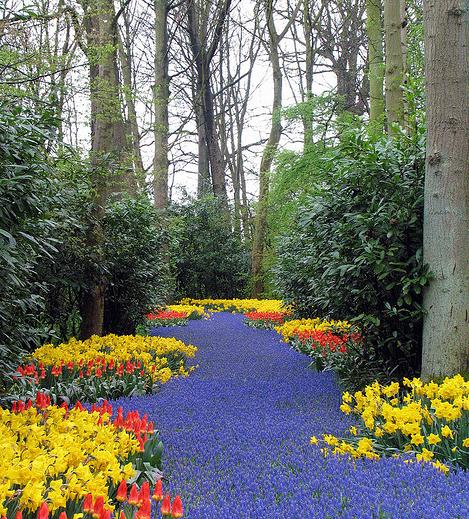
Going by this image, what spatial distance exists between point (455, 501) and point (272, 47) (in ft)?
55.1

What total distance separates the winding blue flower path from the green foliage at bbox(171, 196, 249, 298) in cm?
1339

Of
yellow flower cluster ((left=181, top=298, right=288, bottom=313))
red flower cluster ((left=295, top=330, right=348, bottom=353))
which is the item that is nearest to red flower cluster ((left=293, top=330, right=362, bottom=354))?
red flower cluster ((left=295, top=330, right=348, bottom=353))

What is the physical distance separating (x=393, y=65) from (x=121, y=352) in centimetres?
549

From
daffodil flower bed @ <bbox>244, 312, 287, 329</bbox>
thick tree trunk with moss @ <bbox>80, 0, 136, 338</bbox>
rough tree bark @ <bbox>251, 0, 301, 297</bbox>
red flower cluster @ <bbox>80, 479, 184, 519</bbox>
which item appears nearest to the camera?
red flower cluster @ <bbox>80, 479, 184, 519</bbox>

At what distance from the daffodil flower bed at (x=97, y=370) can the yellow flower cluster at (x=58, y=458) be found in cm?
83

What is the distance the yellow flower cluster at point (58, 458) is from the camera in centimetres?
197

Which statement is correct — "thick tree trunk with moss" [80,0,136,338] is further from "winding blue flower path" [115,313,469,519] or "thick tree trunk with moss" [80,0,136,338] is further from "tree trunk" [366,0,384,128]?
"tree trunk" [366,0,384,128]

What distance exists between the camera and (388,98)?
7492 millimetres

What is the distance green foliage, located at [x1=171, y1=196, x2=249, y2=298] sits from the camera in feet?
63.4

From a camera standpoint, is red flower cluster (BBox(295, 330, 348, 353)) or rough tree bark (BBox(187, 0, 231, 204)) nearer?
red flower cluster (BBox(295, 330, 348, 353))

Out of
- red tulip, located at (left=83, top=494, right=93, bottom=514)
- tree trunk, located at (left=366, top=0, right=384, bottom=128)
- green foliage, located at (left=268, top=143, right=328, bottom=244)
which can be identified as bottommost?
red tulip, located at (left=83, top=494, right=93, bottom=514)

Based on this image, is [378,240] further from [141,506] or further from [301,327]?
[301,327]

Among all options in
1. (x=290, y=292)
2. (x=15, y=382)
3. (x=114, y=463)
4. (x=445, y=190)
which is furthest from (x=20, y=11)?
(x=290, y=292)

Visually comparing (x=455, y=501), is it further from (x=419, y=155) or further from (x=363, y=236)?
(x=419, y=155)
